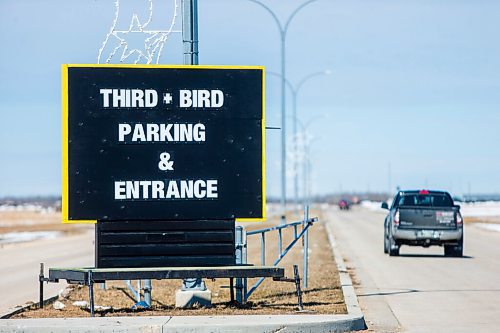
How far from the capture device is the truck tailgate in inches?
1168

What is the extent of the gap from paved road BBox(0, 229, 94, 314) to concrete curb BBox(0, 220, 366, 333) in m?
3.19

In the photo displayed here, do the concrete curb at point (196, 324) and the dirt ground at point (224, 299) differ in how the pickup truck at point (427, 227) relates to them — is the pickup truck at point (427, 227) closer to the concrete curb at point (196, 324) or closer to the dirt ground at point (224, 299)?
the dirt ground at point (224, 299)

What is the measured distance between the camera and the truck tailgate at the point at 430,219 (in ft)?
97.3

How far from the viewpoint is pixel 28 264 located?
96.1ft

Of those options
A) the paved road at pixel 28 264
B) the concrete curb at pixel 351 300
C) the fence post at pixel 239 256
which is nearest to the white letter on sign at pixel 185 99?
the fence post at pixel 239 256

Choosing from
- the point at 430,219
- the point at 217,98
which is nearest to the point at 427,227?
the point at 430,219

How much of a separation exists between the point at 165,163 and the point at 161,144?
0.85 ft

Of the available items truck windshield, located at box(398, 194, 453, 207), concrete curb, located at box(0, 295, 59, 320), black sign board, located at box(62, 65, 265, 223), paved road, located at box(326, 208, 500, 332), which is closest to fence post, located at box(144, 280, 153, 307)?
concrete curb, located at box(0, 295, 59, 320)

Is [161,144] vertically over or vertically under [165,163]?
over

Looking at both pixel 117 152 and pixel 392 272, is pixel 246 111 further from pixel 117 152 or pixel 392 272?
pixel 392 272

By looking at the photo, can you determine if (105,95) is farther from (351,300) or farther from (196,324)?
(351,300)

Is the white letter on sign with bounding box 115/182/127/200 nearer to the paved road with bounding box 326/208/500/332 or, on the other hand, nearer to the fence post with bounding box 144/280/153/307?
the fence post with bounding box 144/280/153/307

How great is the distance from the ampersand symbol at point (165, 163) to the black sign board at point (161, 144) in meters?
0.01

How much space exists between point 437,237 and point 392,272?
619 centimetres
